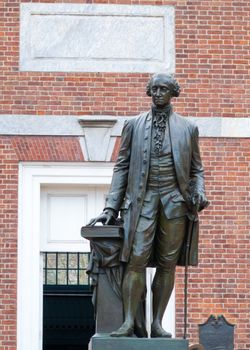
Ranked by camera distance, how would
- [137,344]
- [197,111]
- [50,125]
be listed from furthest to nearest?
[197,111]
[50,125]
[137,344]

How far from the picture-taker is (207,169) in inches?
666

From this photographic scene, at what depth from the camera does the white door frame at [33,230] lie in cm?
1656

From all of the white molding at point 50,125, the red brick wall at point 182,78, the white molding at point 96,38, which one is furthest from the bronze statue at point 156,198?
the white molding at point 96,38

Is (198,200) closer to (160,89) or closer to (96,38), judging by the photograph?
(160,89)

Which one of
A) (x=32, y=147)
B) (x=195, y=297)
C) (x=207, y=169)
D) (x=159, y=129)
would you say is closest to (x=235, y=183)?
(x=207, y=169)

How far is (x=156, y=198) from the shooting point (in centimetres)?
1096

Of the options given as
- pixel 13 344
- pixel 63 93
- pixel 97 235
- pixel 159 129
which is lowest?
pixel 13 344

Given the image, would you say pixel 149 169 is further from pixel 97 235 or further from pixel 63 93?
pixel 63 93

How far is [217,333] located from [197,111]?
2.74 meters

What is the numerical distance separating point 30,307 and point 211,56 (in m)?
3.81

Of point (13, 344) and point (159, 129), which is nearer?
point (159, 129)

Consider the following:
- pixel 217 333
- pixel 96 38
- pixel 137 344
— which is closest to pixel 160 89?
pixel 137 344

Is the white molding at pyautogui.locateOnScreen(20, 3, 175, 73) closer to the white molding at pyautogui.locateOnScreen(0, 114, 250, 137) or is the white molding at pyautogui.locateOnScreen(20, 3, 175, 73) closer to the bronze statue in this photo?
the white molding at pyautogui.locateOnScreen(0, 114, 250, 137)

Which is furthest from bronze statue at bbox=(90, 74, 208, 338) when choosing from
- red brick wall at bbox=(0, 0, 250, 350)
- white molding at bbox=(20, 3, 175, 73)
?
white molding at bbox=(20, 3, 175, 73)
